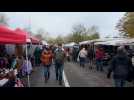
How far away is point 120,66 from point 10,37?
10.4ft

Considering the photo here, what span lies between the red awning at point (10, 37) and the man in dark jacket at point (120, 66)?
9.27 feet

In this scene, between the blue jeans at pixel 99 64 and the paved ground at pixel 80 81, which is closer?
the paved ground at pixel 80 81

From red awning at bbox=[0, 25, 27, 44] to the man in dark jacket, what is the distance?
2.83 metres

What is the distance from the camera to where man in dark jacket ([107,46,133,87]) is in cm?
958

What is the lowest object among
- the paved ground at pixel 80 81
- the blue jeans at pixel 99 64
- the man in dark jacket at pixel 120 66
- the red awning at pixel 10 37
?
the paved ground at pixel 80 81

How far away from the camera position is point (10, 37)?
10492 mm

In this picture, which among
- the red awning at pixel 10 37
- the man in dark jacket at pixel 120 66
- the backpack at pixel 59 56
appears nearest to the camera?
the man in dark jacket at pixel 120 66

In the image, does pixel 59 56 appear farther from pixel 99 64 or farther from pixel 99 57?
pixel 99 64

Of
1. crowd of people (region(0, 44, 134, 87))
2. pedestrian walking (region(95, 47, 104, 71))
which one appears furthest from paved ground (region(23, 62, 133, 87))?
pedestrian walking (region(95, 47, 104, 71))

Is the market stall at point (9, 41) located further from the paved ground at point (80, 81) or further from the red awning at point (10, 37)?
the paved ground at point (80, 81)

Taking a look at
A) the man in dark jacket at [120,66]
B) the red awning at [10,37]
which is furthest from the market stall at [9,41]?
the man in dark jacket at [120,66]

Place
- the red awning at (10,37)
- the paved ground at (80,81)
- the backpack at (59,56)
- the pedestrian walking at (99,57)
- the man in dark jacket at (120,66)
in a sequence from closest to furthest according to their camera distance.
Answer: the man in dark jacket at (120,66)
the red awning at (10,37)
the backpack at (59,56)
the paved ground at (80,81)
the pedestrian walking at (99,57)

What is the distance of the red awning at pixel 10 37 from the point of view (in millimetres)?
10016
